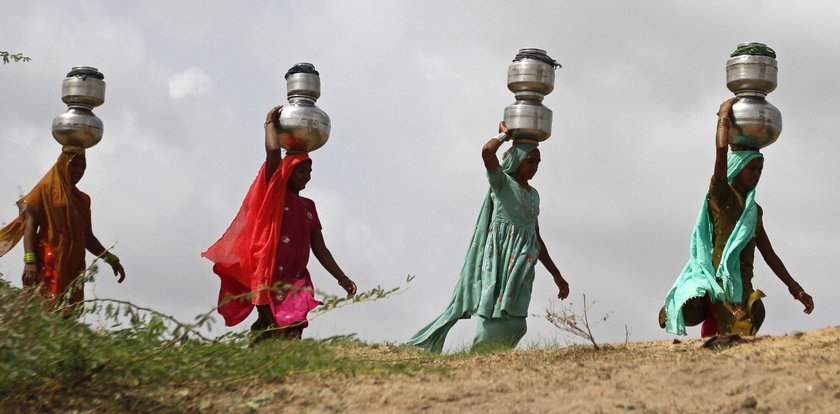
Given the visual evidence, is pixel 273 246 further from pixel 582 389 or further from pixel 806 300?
pixel 582 389

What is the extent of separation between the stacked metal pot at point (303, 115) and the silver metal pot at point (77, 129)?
1947mm

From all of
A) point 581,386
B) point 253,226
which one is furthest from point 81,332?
point 253,226

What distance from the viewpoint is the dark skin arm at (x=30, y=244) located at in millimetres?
11297

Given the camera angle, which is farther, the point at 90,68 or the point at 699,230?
the point at 90,68

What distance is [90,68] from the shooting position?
40.5 feet

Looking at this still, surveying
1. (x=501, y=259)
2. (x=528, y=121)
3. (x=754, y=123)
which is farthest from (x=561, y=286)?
(x=754, y=123)

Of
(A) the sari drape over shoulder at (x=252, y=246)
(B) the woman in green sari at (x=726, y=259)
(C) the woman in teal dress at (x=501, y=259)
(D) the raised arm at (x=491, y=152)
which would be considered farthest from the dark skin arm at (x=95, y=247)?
(B) the woman in green sari at (x=726, y=259)

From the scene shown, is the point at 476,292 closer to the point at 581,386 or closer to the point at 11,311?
the point at 581,386

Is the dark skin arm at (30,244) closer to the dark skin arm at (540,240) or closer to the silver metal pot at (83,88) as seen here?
the silver metal pot at (83,88)

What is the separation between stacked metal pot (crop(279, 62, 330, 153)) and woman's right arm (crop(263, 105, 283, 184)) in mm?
51

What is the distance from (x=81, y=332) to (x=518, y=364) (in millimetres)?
2447

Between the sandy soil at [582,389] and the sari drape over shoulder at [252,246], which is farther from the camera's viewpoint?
the sari drape over shoulder at [252,246]

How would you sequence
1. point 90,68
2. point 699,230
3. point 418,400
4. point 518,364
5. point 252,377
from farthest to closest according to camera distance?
point 90,68, point 699,230, point 518,364, point 252,377, point 418,400

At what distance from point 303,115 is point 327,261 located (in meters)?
1.14
